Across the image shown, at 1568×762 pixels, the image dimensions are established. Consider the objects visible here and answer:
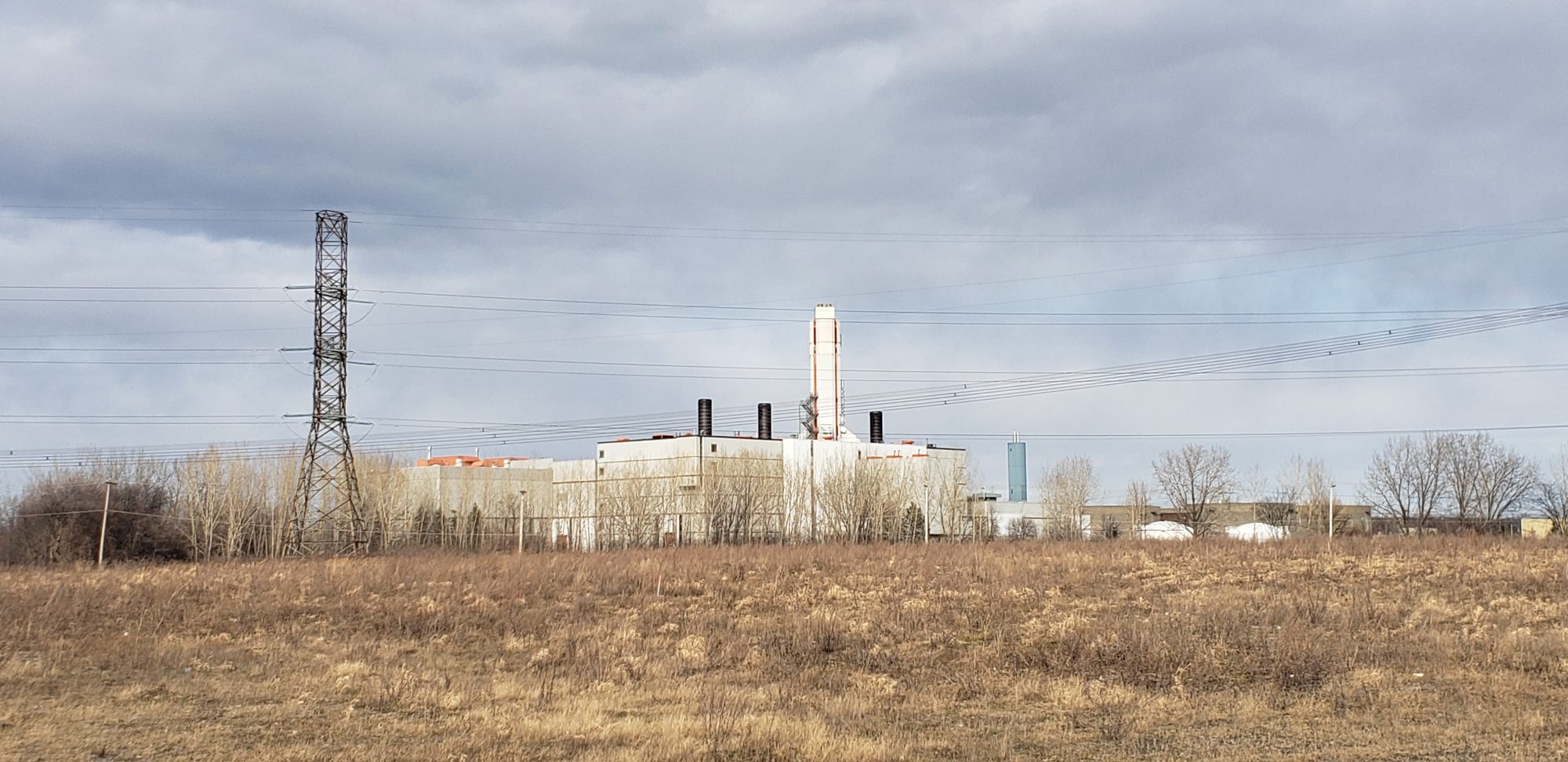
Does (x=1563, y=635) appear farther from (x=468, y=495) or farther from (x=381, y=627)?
(x=468, y=495)

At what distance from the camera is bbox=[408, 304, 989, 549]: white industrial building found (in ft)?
231

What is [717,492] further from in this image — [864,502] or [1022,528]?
[1022,528]

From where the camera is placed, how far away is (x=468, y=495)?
77.4m

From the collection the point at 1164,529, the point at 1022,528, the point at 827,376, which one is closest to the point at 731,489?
the point at 827,376

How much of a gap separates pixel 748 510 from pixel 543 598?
39.9 meters

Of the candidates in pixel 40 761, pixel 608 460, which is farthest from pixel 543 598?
pixel 608 460

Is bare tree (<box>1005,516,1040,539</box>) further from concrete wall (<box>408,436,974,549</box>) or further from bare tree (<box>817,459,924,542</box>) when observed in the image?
bare tree (<box>817,459,924,542</box>)

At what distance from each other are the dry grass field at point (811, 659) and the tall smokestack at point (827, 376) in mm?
41487

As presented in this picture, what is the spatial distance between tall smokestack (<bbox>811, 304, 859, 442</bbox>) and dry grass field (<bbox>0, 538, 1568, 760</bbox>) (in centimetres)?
4149

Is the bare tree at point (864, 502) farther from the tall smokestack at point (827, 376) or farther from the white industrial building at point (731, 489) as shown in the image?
the tall smokestack at point (827, 376)

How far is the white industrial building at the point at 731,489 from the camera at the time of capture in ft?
231

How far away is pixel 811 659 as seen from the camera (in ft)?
68.7

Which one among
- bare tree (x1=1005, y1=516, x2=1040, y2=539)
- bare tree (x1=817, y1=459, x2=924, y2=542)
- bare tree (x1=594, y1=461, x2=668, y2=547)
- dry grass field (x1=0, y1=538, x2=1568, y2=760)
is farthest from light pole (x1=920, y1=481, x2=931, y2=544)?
dry grass field (x1=0, y1=538, x2=1568, y2=760)

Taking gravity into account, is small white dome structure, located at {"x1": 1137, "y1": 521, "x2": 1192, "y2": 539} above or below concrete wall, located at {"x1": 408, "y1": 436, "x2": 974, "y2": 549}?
below
